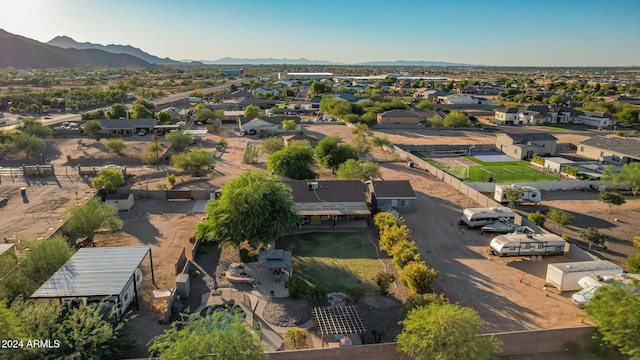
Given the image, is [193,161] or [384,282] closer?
[384,282]

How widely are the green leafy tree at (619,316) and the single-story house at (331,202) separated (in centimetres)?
1557

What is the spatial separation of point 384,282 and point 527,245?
1014 cm

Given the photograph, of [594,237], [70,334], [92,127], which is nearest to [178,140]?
[92,127]

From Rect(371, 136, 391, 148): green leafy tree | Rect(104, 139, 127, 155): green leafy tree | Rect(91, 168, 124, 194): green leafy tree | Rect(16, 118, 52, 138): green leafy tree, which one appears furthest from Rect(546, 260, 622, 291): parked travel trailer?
Rect(16, 118, 52, 138): green leafy tree

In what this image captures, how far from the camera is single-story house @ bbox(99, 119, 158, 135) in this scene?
61406 millimetres

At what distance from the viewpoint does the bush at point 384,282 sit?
20.3 m

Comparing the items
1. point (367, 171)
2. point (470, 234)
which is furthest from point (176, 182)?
point (470, 234)

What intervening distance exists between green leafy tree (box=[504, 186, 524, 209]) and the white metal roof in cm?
2647

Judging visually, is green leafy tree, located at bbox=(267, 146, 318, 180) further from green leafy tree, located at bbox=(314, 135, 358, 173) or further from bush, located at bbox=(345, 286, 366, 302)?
bush, located at bbox=(345, 286, 366, 302)

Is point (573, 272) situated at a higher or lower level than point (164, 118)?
lower

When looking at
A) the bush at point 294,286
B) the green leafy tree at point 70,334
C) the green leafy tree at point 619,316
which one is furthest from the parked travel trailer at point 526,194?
the green leafy tree at point 70,334

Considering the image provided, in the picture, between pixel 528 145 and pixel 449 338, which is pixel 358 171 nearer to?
pixel 449 338

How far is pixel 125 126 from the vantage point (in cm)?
6203

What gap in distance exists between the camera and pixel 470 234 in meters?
27.9
